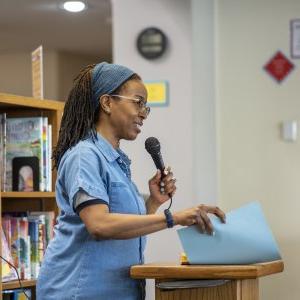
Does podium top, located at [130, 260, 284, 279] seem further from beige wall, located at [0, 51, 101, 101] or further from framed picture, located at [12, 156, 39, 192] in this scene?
beige wall, located at [0, 51, 101, 101]

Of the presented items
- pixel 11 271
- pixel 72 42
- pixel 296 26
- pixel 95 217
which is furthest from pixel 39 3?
pixel 95 217

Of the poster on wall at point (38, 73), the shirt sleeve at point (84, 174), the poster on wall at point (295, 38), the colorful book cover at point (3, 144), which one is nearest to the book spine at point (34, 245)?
the colorful book cover at point (3, 144)

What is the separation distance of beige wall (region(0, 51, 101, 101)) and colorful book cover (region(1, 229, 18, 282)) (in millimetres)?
4473

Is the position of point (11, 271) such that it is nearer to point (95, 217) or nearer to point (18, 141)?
point (18, 141)

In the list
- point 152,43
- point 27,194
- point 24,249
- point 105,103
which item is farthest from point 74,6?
point 105,103

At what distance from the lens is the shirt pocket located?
1668 mm

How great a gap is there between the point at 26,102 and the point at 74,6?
111 inches

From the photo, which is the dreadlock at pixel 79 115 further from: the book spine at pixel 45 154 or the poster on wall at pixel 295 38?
the poster on wall at pixel 295 38

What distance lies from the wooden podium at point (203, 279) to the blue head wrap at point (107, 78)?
0.47m

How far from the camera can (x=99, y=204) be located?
158cm

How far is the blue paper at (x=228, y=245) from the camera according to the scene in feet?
5.14

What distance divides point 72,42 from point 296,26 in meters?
3.26

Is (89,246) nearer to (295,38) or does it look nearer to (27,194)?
(27,194)

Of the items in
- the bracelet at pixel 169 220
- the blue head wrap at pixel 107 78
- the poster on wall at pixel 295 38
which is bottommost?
the bracelet at pixel 169 220
